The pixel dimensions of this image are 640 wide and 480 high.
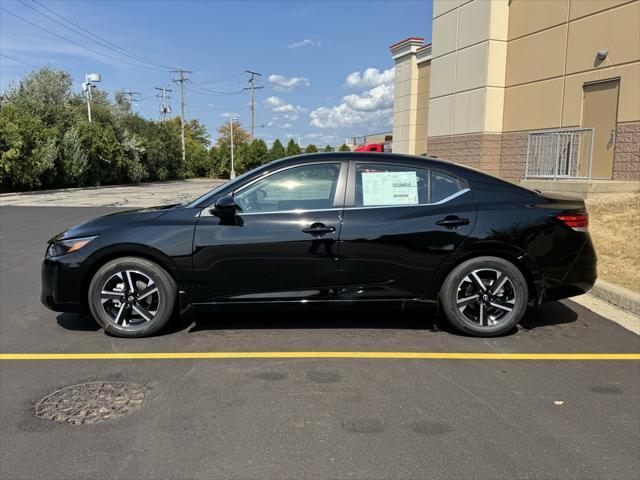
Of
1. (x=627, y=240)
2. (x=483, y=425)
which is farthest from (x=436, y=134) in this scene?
(x=483, y=425)

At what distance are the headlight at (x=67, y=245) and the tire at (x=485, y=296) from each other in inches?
126

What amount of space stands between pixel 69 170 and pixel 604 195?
28.8m

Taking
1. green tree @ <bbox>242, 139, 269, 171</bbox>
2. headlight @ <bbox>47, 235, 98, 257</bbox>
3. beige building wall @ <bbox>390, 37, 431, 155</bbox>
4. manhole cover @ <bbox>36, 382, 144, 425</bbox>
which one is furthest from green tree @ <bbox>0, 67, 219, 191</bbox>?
manhole cover @ <bbox>36, 382, 144, 425</bbox>

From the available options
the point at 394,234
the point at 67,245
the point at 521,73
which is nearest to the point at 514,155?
the point at 521,73

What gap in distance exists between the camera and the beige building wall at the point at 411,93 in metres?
27.2

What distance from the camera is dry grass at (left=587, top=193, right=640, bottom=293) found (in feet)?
22.7

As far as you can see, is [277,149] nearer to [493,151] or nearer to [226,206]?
[493,151]

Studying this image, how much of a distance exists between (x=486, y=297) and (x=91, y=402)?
131 inches

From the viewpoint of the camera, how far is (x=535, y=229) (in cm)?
480

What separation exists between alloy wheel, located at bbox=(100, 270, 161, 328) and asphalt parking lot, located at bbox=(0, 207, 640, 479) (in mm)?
241

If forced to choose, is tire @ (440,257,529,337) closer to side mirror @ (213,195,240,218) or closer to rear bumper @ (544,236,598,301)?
rear bumper @ (544,236,598,301)

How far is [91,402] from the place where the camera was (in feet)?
11.7

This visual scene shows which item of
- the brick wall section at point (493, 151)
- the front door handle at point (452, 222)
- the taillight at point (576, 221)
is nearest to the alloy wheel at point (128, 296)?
the front door handle at point (452, 222)

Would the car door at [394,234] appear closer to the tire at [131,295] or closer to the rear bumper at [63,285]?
the tire at [131,295]
